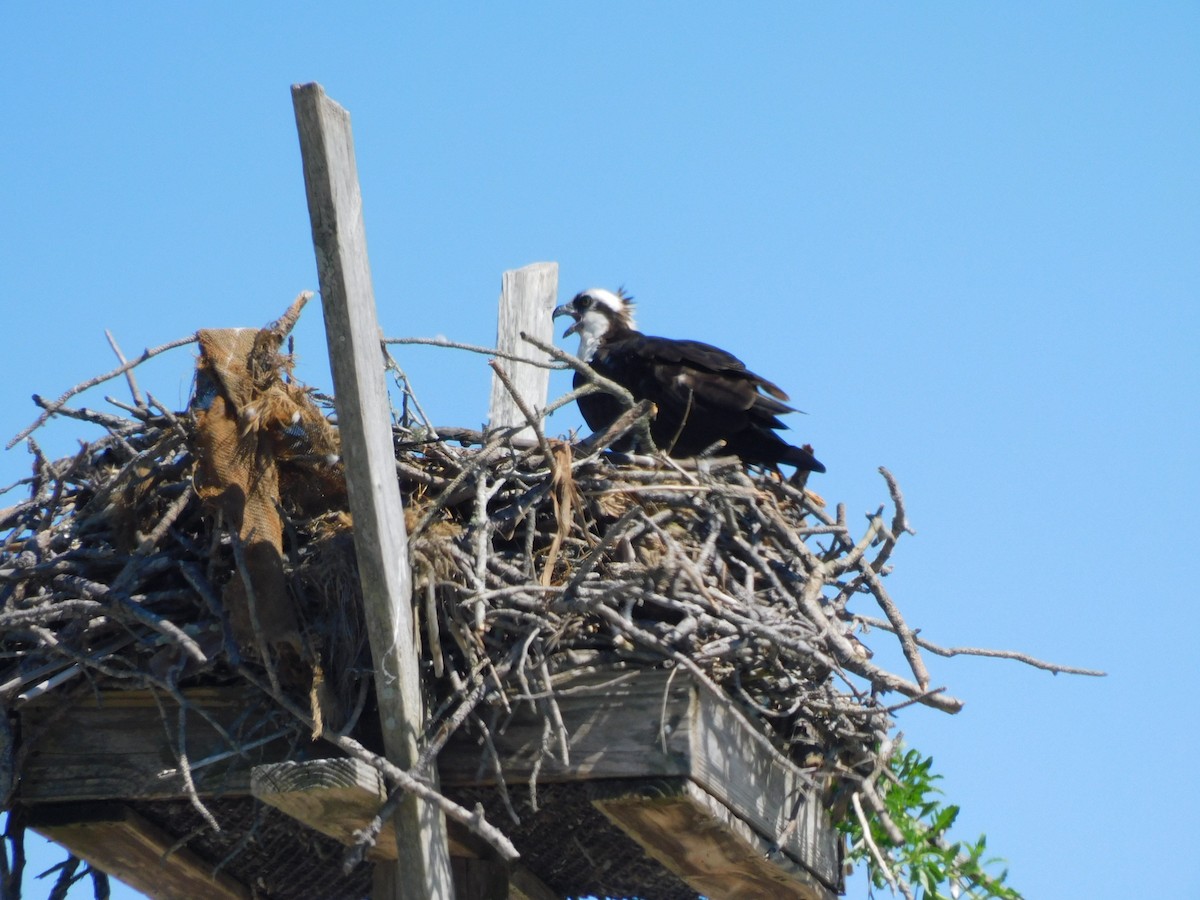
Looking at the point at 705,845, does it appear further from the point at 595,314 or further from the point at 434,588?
the point at 595,314

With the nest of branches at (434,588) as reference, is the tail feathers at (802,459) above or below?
above

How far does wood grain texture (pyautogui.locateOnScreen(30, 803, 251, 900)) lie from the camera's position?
425 cm

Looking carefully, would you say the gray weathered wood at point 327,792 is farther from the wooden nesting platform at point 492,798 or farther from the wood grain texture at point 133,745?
the wood grain texture at point 133,745

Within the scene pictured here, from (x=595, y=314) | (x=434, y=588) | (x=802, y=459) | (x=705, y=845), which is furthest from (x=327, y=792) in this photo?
(x=595, y=314)

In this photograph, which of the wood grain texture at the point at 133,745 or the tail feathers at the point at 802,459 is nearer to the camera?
the wood grain texture at the point at 133,745

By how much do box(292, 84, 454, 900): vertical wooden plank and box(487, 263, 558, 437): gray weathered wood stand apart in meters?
2.69

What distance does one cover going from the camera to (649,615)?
160 inches

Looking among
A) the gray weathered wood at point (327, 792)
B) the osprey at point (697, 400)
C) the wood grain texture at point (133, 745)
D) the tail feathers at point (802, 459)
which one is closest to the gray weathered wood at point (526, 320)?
the osprey at point (697, 400)

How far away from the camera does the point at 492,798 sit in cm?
415

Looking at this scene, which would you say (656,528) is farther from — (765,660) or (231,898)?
(231,898)

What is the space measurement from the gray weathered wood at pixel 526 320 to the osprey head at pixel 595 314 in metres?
1.33

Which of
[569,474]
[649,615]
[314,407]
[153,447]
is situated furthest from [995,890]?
[153,447]

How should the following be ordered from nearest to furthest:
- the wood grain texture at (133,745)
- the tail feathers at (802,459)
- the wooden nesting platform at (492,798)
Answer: the wooden nesting platform at (492,798) → the wood grain texture at (133,745) → the tail feathers at (802,459)

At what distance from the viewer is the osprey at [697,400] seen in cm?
614
